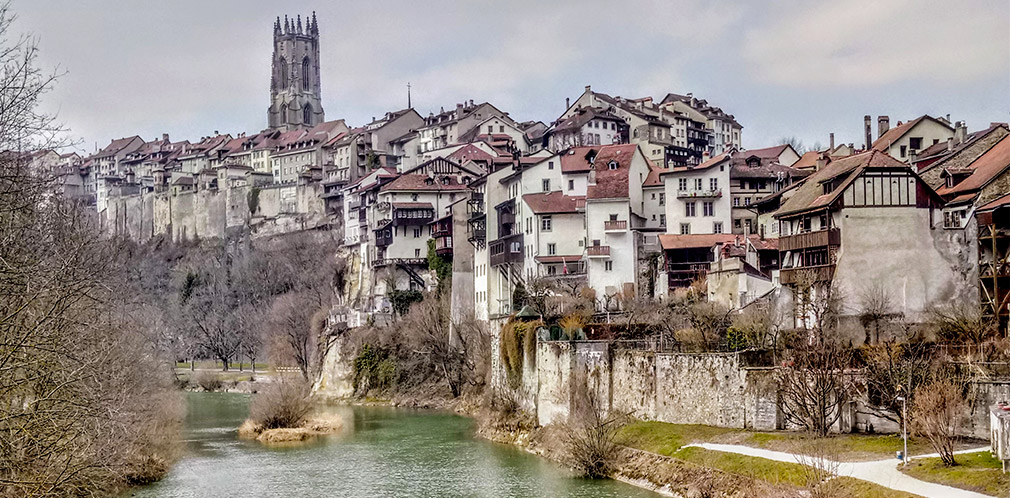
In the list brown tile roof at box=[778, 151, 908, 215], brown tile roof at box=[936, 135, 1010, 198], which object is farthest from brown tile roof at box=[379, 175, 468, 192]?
brown tile roof at box=[936, 135, 1010, 198]

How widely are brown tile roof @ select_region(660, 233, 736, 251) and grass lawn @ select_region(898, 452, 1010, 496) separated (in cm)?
3170

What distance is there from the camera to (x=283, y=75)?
182 meters

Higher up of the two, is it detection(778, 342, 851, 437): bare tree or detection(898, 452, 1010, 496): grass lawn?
detection(778, 342, 851, 437): bare tree

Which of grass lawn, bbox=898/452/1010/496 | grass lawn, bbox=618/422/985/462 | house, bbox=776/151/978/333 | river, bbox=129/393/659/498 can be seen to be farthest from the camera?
house, bbox=776/151/978/333

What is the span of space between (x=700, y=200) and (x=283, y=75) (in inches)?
5041

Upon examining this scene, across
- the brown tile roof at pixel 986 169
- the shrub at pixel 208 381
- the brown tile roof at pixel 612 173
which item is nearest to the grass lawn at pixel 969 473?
the brown tile roof at pixel 986 169

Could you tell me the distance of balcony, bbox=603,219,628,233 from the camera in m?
63.9

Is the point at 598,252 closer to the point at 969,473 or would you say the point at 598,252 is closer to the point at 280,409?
the point at 280,409

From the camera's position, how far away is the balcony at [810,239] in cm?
4438

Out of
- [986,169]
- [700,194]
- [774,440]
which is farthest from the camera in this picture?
[700,194]

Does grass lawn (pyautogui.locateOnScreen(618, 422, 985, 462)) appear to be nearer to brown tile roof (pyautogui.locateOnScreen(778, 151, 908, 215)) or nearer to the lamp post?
the lamp post

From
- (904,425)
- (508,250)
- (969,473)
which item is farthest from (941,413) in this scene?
(508,250)

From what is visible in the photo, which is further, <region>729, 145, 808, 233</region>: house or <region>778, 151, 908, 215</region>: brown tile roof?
<region>729, 145, 808, 233</region>: house

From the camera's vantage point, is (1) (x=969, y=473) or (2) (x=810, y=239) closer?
(1) (x=969, y=473)
